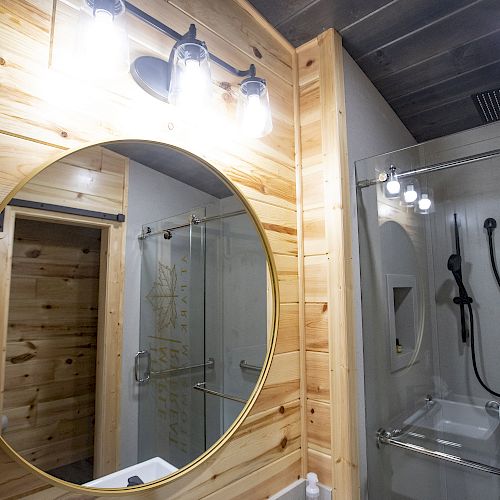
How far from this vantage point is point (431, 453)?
128cm

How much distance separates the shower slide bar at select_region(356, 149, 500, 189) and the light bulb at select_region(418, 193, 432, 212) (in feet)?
0.32

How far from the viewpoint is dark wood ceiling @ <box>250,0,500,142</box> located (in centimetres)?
122

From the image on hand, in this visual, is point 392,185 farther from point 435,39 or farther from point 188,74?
point 188,74

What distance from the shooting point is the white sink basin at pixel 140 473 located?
719mm

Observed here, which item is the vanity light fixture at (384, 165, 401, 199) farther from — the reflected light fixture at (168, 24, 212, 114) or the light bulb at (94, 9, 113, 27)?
the light bulb at (94, 9, 113, 27)

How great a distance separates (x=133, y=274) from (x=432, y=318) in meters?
1.15

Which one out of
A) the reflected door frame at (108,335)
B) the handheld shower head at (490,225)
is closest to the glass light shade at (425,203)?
the handheld shower head at (490,225)

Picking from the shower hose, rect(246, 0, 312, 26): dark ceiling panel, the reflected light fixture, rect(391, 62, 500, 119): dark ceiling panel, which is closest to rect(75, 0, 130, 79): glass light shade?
the reflected light fixture

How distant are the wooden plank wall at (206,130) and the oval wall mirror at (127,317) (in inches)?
1.5

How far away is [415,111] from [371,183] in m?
0.85

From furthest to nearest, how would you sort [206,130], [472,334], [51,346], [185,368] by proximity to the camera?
[472,334]
[206,130]
[185,368]
[51,346]

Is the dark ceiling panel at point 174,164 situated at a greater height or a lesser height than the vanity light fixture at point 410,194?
lesser

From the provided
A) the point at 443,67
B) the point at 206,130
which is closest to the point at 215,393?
the point at 206,130

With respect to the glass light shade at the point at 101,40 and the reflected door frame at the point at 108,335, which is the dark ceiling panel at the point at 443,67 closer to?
the glass light shade at the point at 101,40
